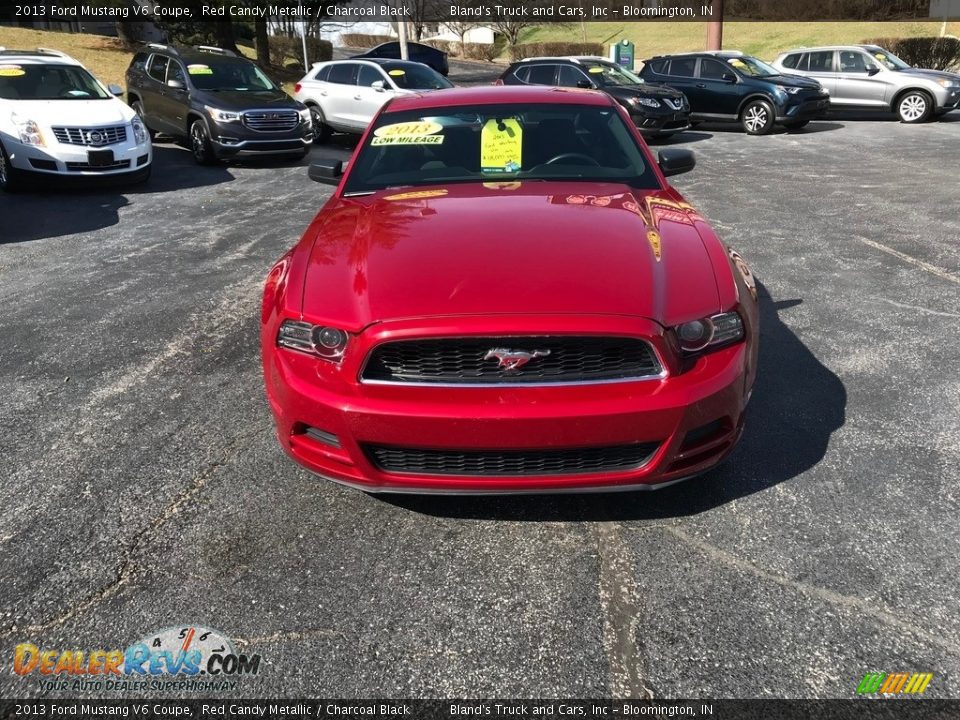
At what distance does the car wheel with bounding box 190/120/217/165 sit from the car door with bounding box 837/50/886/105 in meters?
13.4

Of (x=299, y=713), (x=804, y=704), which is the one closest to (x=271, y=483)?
(x=299, y=713)

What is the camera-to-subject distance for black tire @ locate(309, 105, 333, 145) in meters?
14.9

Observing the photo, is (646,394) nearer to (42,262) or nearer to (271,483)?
(271,483)

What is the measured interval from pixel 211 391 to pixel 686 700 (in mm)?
2991

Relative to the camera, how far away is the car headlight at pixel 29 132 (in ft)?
30.6

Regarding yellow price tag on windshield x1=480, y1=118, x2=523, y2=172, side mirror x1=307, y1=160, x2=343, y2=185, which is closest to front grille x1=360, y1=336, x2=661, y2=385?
yellow price tag on windshield x1=480, y1=118, x2=523, y2=172

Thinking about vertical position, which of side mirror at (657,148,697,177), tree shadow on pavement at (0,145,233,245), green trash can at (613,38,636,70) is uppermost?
green trash can at (613,38,636,70)

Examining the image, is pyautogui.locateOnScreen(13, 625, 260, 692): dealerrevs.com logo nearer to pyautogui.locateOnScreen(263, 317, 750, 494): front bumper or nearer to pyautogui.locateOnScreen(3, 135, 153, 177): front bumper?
pyautogui.locateOnScreen(263, 317, 750, 494): front bumper

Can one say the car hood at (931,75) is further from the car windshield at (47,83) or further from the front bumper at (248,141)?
the car windshield at (47,83)

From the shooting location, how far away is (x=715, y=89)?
15.8 m

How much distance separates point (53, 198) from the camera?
966cm

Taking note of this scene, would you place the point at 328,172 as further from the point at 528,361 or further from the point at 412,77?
the point at 412,77

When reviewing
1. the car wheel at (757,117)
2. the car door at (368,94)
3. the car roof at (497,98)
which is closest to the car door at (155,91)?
the car door at (368,94)

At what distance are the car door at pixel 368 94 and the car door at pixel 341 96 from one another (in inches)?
3.0
